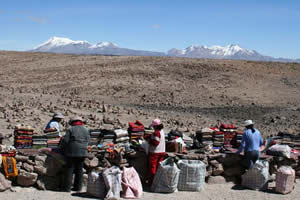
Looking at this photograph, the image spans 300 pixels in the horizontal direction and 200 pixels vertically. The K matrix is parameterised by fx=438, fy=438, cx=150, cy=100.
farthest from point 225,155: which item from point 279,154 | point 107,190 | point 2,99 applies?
point 2,99

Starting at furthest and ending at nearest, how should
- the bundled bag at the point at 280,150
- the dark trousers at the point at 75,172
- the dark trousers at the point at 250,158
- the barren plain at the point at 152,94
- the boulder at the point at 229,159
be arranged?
the barren plain at the point at 152,94
the bundled bag at the point at 280,150
the boulder at the point at 229,159
the dark trousers at the point at 250,158
the dark trousers at the point at 75,172

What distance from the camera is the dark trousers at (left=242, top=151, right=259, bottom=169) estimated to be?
941 cm

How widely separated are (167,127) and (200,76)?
17.0m

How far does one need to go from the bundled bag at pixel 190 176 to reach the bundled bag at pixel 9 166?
324cm

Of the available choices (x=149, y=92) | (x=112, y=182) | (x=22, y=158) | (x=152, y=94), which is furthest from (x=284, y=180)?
(x=149, y=92)

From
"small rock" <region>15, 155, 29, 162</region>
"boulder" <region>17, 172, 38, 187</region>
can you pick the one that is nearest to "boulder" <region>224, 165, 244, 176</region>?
"boulder" <region>17, 172, 38, 187</region>

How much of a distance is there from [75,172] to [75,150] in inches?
20.0

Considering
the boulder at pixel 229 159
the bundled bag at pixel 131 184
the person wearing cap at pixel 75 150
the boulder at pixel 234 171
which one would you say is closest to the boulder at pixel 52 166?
the person wearing cap at pixel 75 150

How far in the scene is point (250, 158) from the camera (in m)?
9.46

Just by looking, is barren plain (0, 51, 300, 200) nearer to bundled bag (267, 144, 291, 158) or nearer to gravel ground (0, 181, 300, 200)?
gravel ground (0, 181, 300, 200)

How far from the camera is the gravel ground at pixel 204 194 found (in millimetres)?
8094

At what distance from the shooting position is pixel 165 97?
28828 mm

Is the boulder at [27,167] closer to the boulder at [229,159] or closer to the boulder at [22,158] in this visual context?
the boulder at [22,158]

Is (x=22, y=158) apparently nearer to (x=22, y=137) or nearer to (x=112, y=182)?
(x=22, y=137)
